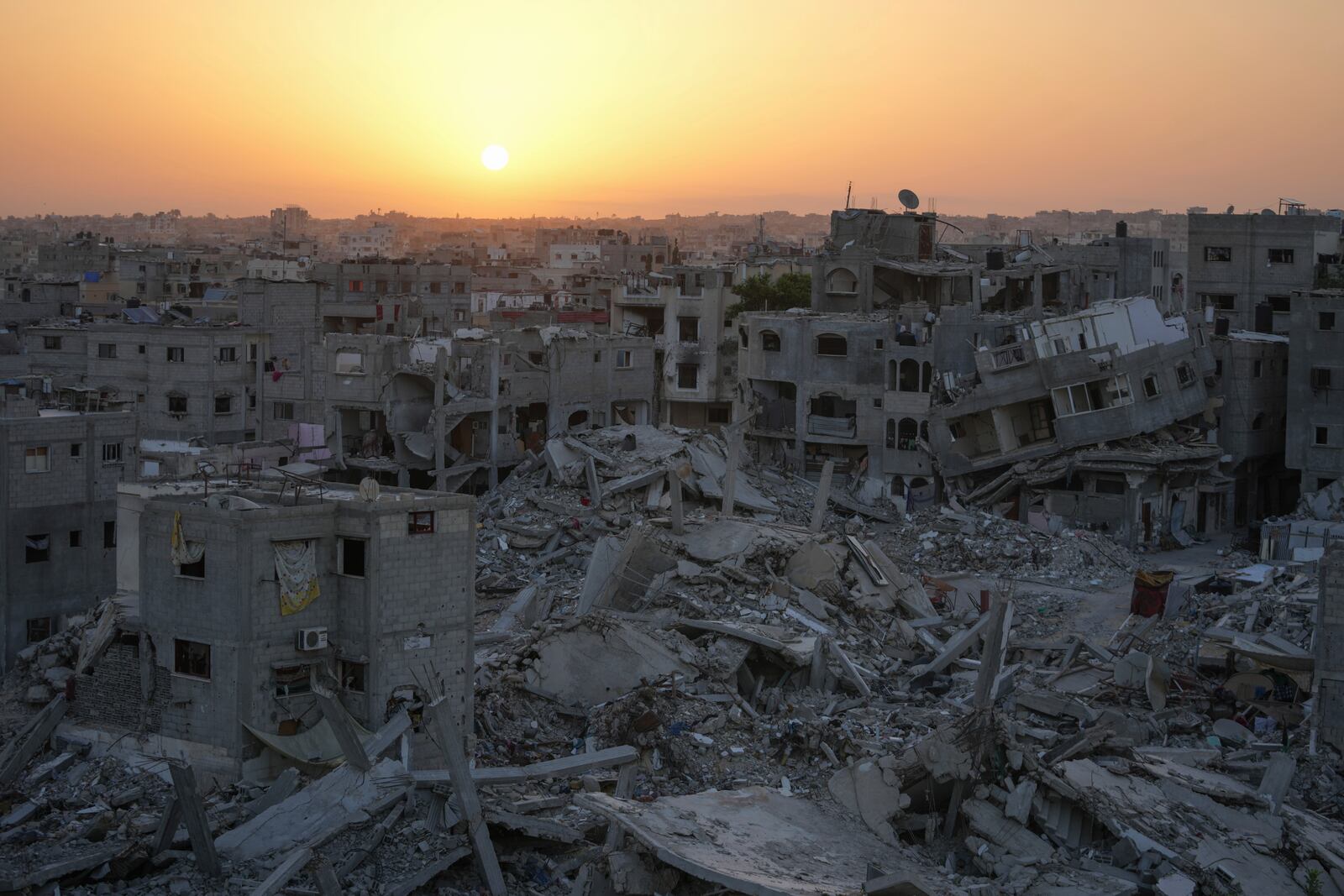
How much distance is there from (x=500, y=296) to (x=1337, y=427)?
3265 centimetres

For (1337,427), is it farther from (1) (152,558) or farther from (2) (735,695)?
(1) (152,558)

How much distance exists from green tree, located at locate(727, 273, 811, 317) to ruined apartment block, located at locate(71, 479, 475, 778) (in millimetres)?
32712

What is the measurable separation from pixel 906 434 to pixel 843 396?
6.73 ft

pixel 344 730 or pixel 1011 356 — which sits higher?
pixel 1011 356

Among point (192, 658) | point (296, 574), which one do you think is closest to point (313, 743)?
point (192, 658)

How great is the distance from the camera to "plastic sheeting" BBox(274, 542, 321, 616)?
821 inches

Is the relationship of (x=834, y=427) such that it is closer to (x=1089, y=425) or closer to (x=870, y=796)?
(x=1089, y=425)

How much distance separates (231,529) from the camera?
20.6 metres

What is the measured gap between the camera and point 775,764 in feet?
70.5

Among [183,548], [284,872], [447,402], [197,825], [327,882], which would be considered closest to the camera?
[327,882]

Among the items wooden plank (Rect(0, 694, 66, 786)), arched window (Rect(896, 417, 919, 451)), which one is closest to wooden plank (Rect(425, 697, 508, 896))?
wooden plank (Rect(0, 694, 66, 786))

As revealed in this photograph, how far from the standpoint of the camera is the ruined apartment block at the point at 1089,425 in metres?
40.8

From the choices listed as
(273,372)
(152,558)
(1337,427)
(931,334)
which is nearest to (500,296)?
(273,372)

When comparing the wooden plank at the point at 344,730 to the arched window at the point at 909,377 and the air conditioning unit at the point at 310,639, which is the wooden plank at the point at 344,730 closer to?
the air conditioning unit at the point at 310,639
